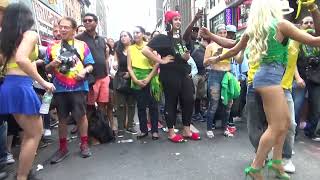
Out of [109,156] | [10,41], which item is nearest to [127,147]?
[109,156]

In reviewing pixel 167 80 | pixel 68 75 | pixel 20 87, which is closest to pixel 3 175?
pixel 20 87

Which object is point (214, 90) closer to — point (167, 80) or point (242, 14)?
point (167, 80)

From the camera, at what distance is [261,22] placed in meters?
3.86

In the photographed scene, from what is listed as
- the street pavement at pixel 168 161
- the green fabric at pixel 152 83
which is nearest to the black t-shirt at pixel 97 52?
the green fabric at pixel 152 83

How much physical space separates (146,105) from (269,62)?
127 inches

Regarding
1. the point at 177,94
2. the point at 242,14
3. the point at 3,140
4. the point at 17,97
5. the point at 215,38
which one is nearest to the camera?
the point at 17,97

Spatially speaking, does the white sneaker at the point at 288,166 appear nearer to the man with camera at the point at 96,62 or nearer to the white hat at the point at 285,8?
the white hat at the point at 285,8

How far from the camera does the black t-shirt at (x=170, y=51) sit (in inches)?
251

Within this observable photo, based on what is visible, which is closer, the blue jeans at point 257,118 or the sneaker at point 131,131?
the blue jeans at point 257,118

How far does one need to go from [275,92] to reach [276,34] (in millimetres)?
532

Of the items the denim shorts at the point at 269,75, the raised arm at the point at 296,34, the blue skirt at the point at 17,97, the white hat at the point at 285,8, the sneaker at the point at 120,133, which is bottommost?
the sneaker at the point at 120,133

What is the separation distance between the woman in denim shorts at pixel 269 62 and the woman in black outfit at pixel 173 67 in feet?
7.86

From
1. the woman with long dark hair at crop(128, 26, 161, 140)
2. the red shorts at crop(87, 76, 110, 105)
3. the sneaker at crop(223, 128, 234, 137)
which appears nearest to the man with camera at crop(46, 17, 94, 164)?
the red shorts at crop(87, 76, 110, 105)

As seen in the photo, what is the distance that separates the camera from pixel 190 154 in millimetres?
5648
